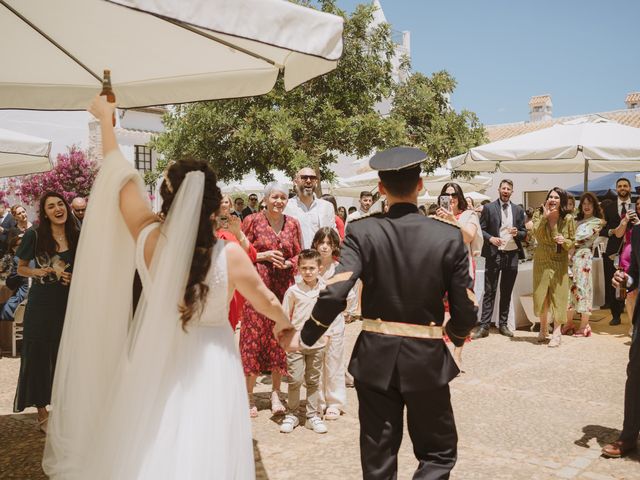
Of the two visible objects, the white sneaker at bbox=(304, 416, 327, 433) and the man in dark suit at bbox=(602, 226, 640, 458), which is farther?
the white sneaker at bbox=(304, 416, 327, 433)

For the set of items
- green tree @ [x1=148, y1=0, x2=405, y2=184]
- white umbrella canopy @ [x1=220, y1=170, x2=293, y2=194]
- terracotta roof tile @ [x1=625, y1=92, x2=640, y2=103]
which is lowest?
white umbrella canopy @ [x1=220, y1=170, x2=293, y2=194]

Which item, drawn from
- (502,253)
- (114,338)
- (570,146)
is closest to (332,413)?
(114,338)

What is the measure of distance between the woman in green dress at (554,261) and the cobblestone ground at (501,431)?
100 cm

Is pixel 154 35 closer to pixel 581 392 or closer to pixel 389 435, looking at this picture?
pixel 389 435

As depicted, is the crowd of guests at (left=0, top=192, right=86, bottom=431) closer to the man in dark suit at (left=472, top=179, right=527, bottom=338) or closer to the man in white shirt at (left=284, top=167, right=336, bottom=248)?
the man in white shirt at (left=284, top=167, right=336, bottom=248)

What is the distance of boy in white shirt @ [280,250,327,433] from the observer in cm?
527

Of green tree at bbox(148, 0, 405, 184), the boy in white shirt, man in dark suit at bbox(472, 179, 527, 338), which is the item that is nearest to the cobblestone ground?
the boy in white shirt

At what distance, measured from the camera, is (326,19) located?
277cm

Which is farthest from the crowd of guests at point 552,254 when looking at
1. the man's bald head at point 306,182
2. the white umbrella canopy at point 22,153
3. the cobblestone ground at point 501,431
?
the white umbrella canopy at point 22,153

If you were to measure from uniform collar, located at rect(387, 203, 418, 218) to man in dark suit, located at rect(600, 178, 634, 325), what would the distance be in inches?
307

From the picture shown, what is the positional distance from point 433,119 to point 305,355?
13761mm

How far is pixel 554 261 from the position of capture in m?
8.76

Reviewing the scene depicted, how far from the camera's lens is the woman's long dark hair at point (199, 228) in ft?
9.35

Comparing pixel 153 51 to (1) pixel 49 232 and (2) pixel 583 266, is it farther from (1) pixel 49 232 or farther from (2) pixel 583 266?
(2) pixel 583 266
